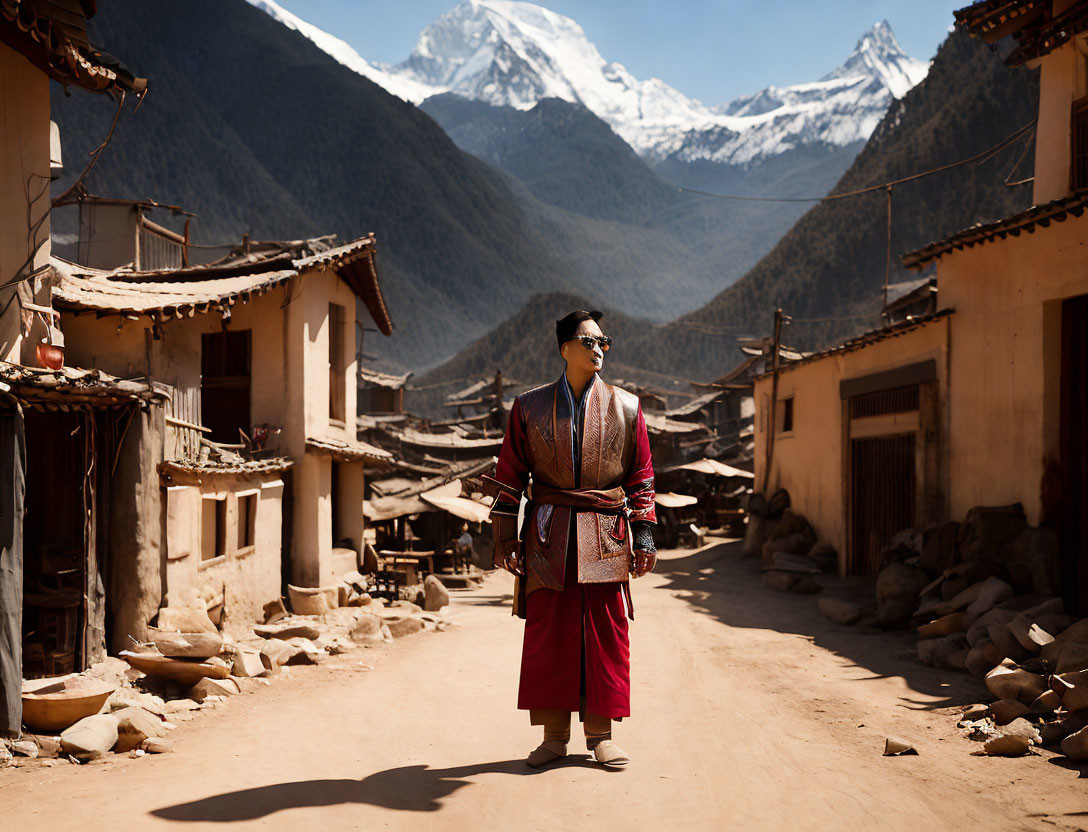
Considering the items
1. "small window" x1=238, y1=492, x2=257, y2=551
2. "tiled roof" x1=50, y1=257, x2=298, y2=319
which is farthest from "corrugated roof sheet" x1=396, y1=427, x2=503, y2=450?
"small window" x1=238, y1=492, x2=257, y2=551

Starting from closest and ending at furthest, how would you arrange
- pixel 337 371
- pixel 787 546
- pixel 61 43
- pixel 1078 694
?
1. pixel 1078 694
2. pixel 61 43
3. pixel 337 371
4. pixel 787 546

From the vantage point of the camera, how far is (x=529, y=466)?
17.4 feet

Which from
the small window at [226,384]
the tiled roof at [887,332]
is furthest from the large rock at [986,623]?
the small window at [226,384]

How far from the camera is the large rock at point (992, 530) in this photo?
33.4ft

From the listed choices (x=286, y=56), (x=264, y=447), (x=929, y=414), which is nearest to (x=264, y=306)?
(x=264, y=447)

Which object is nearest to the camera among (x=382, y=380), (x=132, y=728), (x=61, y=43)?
(x=132, y=728)

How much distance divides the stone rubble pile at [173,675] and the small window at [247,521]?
112cm

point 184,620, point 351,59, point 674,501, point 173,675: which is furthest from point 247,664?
point 351,59

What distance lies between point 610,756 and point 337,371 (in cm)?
1310

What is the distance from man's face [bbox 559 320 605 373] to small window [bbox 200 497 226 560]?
22.0ft

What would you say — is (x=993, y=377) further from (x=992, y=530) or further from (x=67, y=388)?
(x=67, y=388)

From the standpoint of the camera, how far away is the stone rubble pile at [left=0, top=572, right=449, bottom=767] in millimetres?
6129

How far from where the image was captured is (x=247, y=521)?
12.4 metres

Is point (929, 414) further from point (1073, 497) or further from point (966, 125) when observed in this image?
point (966, 125)
